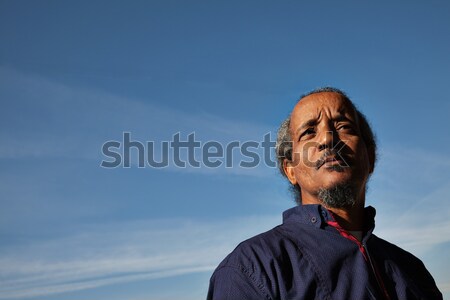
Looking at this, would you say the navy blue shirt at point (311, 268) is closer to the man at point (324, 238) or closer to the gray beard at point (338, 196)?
the man at point (324, 238)

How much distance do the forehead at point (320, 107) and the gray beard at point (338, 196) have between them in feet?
2.33

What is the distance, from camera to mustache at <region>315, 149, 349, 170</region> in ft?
13.6

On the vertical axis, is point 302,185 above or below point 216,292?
above

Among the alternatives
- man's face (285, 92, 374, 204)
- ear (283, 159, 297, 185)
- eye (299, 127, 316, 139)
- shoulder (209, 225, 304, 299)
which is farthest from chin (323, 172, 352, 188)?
shoulder (209, 225, 304, 299)

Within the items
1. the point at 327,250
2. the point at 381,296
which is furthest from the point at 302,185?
the point at 381,296

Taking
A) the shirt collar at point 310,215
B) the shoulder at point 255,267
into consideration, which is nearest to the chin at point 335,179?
the shirt collar at point 310,215

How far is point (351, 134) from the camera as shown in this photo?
14.5 feet

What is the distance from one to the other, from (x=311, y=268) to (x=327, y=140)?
1.30 m

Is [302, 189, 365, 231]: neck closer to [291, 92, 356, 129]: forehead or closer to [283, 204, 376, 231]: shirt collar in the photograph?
[283, 204, 376, 231]: shirt collar

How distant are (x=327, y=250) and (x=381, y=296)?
0.50 m

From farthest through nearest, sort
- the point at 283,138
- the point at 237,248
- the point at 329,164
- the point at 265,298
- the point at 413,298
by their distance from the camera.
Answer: the point at 283,138, the point at 329,164, the point at 413,298, the point at 237,248, the point at 265,298

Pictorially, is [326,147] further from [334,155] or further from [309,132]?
[309,132]

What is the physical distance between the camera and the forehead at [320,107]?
4.44 meters

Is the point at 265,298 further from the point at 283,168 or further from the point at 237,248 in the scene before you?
the point at 283,168
